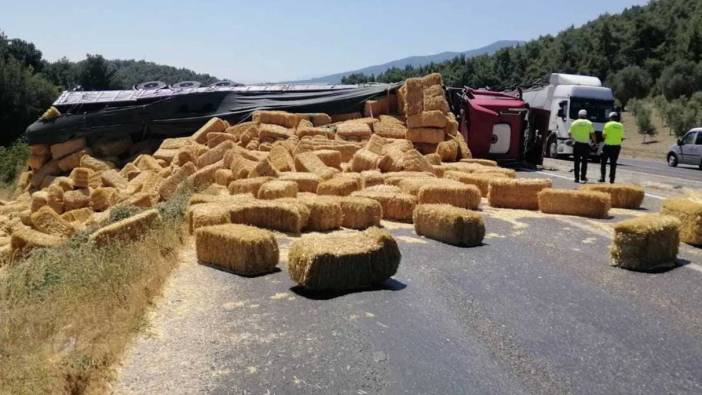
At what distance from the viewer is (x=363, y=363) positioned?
15.6 ft

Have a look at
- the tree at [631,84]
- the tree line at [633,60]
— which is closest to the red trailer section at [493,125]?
the tree line at [633,60]

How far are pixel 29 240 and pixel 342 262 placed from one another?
770 centimetres

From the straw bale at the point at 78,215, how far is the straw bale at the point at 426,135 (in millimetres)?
8164

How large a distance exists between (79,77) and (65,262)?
83000 mm

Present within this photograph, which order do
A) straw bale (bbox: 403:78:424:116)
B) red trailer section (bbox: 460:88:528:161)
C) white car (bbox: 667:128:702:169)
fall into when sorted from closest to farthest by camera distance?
1. straw bale (bbox: 403:78:424:116)
2. red trailer section (bbox: 460:88:528:161)
3. white car (bbox: 667:128:702:169)

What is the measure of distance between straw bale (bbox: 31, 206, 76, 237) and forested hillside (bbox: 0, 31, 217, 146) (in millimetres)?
13283

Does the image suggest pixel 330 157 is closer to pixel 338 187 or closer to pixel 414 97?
pixel 338 187

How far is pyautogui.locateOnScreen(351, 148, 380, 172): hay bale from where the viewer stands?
45.6ft

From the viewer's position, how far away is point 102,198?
49.6 feet

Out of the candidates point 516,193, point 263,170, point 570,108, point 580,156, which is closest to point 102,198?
point 263,170

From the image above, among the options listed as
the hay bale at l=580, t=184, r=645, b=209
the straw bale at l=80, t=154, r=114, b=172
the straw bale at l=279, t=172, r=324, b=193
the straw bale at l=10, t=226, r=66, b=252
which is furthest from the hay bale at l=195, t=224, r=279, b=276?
the straw bale at l=80, t=154, r=114, b=172

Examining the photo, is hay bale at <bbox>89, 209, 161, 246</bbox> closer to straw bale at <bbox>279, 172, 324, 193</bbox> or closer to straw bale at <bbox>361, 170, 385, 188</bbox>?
straw bale at <bbox>279, 172, 324, 193</bbox>

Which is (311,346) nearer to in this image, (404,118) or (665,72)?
(404,118)

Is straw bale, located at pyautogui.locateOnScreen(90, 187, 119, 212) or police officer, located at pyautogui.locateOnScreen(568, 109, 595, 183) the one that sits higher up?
police officer, located at pyautogui.locateOnScreen(568, 109, 595, 183)
